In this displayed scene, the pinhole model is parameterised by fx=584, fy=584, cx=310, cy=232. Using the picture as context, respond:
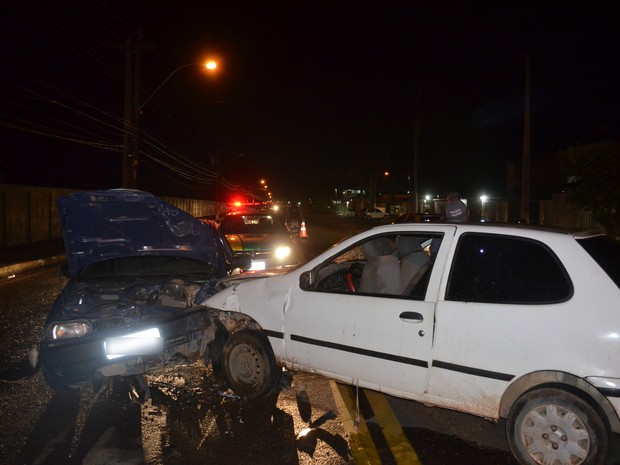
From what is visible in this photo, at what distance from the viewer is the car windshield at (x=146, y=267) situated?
6.66 metres

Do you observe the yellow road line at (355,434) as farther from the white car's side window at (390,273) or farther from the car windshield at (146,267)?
→ the car windshield at (146,267)

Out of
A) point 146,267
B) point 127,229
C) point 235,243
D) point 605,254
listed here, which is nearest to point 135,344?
point 146,267

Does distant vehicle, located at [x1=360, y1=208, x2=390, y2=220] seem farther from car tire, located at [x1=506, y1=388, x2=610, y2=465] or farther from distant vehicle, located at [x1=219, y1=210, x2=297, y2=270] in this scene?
car tire, located at [x1=506, y1=388, x2=610, y2=465]

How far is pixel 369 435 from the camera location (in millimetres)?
4586

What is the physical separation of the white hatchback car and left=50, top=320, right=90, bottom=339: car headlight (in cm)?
133

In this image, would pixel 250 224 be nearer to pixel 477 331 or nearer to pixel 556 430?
pixel 477 331

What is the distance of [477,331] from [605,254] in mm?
1055

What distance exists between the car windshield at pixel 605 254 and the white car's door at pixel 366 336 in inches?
39.1

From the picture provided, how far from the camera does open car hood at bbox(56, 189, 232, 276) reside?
21.9ft

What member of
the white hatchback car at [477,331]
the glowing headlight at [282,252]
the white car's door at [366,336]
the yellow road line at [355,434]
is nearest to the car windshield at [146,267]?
the white hatchback car at [477,331]

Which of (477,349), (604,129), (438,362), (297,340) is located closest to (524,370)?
(477,349)

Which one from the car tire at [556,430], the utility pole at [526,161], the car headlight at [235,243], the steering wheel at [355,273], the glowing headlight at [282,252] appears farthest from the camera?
the utility pole at [526,161]

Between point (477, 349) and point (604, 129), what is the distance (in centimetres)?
4023

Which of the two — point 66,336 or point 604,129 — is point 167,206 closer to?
point 66,336
